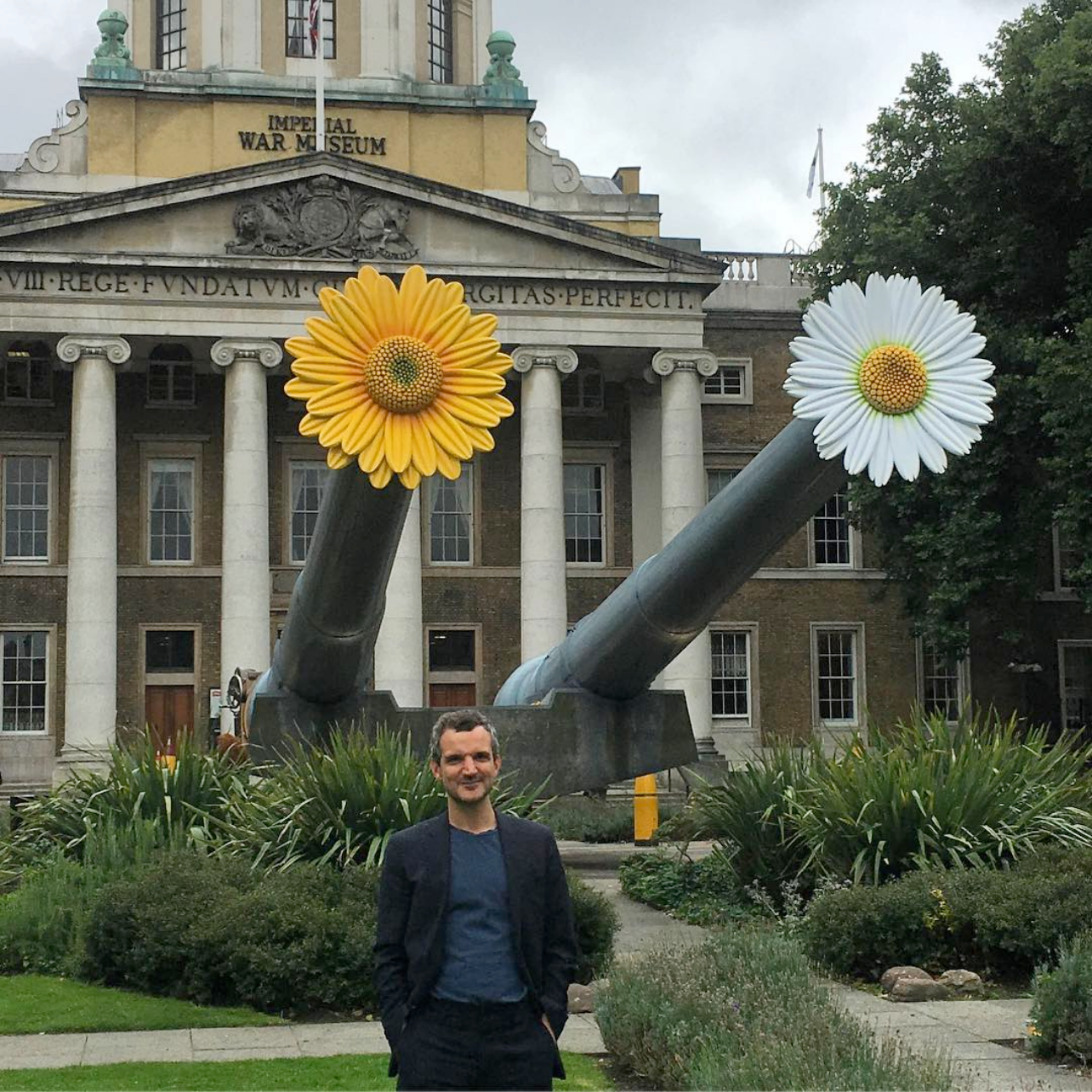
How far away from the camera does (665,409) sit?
141 ft

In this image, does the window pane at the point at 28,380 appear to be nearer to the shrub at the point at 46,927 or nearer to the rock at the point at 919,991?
the shrub at the point at 46,927

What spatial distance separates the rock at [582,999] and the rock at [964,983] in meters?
2.32

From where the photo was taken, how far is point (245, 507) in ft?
134

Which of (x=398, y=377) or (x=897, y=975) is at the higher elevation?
(x=398, y=377)

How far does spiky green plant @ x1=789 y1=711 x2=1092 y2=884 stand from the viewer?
13.7 meters

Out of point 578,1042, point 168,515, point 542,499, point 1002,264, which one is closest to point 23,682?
point 168,515

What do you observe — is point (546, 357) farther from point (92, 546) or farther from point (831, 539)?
point (92, 546)

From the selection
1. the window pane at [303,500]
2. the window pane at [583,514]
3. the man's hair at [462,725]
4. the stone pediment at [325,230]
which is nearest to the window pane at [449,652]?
the window pane at [583,514]

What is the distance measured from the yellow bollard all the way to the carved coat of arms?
21080mm

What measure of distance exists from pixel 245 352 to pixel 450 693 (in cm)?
995

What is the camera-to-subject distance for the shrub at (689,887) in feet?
48.2

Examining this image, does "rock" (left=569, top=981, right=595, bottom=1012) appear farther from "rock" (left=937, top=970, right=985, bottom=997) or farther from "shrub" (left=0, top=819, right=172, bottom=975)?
"shrub" (left=0, top=819, right=172, bottom=975)

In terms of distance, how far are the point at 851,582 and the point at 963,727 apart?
3330 cm

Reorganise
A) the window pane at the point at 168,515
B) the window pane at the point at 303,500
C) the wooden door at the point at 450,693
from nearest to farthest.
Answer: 1. the window pane at the point at 168,515
2. the window pane at the point at 303,500
3. the wooden door at the point at 450,693
